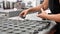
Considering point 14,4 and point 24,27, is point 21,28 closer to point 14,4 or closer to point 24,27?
point 24,27

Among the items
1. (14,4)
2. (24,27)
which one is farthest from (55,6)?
(14,4)

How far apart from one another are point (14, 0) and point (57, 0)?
198cm

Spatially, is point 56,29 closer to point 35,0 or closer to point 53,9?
point 53,9

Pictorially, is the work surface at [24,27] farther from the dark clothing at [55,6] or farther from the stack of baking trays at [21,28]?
the dark clothing at [55,6]

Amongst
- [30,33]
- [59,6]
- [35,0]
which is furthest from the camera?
[35,0]

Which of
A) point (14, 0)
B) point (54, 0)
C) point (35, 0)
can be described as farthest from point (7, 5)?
point (54, 0)

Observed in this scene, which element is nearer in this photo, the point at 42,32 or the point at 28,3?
the point at 42,32

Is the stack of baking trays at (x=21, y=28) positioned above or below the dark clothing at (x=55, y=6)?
below

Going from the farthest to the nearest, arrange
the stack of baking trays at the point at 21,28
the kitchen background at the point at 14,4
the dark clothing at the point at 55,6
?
1. the kitchen background at the point at 14,4
2. the dark clothing at the point at 55,6
3. the stack of baking trays at the point at 21,28

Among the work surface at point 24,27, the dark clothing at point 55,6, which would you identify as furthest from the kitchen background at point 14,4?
the work surface at point 24,27

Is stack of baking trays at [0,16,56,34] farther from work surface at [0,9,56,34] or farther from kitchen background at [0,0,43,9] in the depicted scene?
kitchen background at [0,0,43,9]

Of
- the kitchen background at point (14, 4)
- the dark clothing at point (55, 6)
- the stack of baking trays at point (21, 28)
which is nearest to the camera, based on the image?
the stack of baking trays at point (21, 28)

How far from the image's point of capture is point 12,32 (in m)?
0.60

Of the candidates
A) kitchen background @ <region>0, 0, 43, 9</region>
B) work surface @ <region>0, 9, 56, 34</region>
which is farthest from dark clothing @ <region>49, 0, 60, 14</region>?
kitchen background @ <region>0, 0, 43, 9</region>
